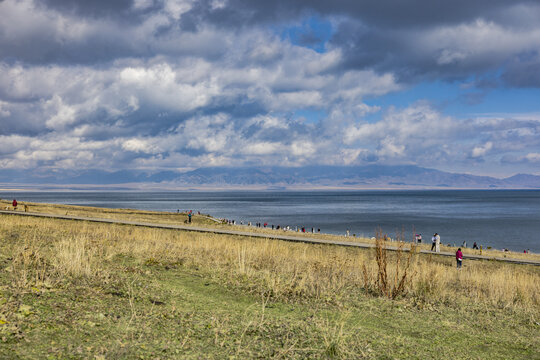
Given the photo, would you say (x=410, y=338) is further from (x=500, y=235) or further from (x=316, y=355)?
(x=500, y=235)

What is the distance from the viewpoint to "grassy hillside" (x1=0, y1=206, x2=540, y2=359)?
20.1 feet

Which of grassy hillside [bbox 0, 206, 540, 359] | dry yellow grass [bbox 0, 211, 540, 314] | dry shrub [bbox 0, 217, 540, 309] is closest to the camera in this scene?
grassy hillside [bbox 0, 206, 540, 359]

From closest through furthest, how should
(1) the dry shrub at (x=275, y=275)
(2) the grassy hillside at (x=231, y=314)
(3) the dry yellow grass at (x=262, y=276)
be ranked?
(2) the grassy hillside at (x=231, y=314)
(3) the dry yellow grass at (x=262, y=276)
(1) the dry shrub at (x=275, y=275)

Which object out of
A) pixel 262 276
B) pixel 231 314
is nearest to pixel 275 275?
pixel 262 276

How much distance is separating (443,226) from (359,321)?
96009 mm

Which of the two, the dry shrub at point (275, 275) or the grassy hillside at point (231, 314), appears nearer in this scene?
the grassy hillside at point (231, 314)

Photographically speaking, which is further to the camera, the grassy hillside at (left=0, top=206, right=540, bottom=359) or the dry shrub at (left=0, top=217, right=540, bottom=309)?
the dry shrub at (left=0, top=217, right=540, bottom=309)

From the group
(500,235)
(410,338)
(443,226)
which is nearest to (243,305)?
(410,338)

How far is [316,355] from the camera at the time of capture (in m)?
6.21

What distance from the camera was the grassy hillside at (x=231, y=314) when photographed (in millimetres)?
6129

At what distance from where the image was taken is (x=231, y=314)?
7.96m

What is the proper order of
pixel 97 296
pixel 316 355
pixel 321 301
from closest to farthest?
pixel 316 355
pixel 97 296
pixel 321 301

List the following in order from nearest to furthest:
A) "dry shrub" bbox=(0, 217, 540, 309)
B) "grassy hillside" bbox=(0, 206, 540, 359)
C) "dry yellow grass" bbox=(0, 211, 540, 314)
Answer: "grassy hillside" bbox=(0, 206, 540, 359), "dry yellow grass" bbox=(0, 211, 540, 314), "dry shrub" bbox=(0, 217, 540, 309)

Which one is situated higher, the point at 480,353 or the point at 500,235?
the point at 480,353
